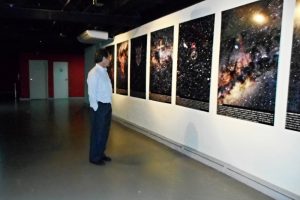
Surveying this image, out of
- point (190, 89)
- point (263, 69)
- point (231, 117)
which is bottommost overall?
point (231, 117)

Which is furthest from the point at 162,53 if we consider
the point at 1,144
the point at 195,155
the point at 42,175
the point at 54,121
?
the point at 54,121

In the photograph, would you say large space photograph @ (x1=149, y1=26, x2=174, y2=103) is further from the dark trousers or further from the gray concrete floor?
the dark trousers

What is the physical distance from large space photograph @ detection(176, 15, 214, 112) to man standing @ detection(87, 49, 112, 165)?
132 centimetres

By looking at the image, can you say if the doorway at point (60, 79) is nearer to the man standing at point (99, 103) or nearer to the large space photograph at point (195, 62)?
the large space photograph at point (195, 62)

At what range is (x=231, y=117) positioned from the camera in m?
3.78

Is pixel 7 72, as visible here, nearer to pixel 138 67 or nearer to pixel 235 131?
pixel 138 67

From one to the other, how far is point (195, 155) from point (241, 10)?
89.3 inches

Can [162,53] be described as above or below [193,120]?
above

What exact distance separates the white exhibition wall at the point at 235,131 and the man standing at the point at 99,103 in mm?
1386

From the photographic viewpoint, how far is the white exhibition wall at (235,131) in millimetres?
2980

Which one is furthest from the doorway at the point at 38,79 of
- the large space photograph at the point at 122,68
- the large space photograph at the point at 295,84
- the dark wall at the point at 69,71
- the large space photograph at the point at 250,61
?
the large space photograph at the point at 295,84

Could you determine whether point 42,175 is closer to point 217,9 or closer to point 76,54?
point 217,9

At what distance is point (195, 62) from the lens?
4.50 m

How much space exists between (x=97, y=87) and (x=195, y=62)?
1570 millimetres
